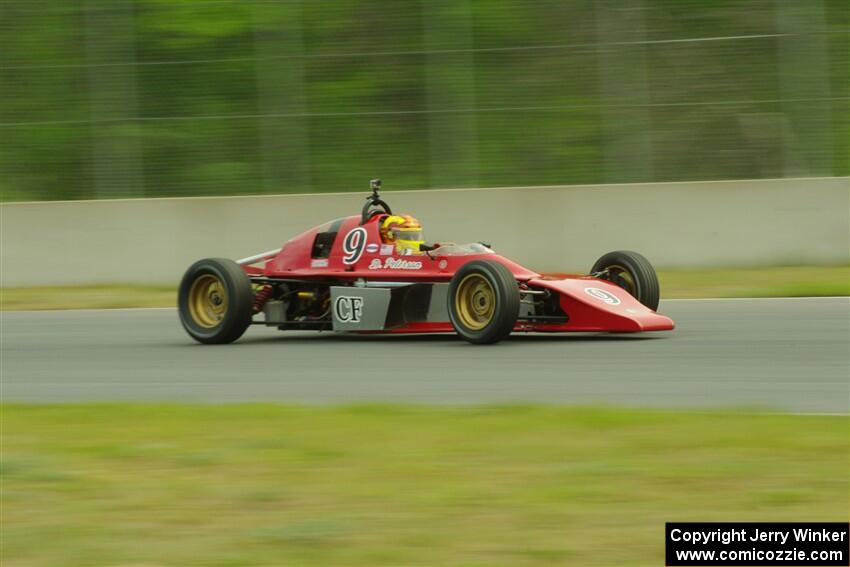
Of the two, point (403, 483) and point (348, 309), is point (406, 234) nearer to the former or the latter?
point (348, 309)

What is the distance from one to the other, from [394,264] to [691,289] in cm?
496

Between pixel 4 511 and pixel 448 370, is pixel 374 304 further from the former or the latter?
pixel 4 511

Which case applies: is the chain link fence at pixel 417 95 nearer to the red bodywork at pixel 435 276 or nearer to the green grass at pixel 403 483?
the red bodywork at pixel 435 276

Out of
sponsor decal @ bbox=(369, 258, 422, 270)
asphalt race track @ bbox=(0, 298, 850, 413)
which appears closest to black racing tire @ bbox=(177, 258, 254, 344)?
asphalt race track @ bbox=(0, 298, 850, 413)

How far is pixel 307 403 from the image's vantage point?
8.13 metres

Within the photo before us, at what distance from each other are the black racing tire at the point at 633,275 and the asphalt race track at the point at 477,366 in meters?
0.33

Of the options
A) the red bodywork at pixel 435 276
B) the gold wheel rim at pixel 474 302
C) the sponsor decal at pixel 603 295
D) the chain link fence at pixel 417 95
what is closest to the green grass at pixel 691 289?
the chain link fence at pixel 417 95

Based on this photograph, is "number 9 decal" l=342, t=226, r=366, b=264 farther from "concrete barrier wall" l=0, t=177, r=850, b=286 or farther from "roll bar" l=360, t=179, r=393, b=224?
"concrete barrier wall" l=0, t=177, r=850, b=286

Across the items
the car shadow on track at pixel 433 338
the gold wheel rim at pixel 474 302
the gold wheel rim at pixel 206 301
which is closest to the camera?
the gold wheel rim at pixel 474 302

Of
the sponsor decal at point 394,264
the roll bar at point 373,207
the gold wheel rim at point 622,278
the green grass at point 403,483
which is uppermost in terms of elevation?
the roll bar at point 373,207

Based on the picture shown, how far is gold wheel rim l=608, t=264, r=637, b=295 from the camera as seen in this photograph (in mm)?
11047

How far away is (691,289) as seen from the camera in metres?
15.0

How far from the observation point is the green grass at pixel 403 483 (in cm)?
491

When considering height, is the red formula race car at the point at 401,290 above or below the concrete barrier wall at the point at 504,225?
below
